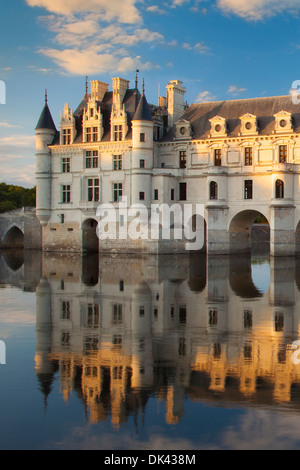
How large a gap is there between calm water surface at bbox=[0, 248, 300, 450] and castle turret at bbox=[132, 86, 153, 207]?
23989mm

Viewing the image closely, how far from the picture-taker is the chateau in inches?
1848

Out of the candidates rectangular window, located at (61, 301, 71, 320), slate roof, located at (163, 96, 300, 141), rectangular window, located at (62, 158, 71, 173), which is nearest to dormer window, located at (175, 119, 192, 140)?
slate roof, located at (163, 96, 300, 141)

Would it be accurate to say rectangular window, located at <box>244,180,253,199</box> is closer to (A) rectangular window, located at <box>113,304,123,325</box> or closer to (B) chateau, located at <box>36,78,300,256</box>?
(B) chateau, located at <box>36,78,300,256</box>

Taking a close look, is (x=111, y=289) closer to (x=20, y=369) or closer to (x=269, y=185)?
(x=20, y=369)

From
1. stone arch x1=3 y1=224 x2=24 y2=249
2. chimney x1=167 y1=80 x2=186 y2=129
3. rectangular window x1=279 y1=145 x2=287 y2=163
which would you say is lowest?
stone arch x1=3 y1=224 x2=24 y2=249

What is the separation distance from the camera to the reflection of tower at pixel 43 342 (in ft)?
39.3

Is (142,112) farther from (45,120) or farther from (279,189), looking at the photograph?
(279,189)

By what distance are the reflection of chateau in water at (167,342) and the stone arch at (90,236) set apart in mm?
24404

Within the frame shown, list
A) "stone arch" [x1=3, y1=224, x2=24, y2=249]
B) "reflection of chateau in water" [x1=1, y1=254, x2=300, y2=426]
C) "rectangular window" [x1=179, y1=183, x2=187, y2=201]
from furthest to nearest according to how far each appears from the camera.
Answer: "stone arch" [x1=3, y1=224, x2=24, y2=249], "rectangular window" [x1=179, y1=183, x2=187, y2=201], "reflection of chateau in water" [x1=1, y1=254, x2=300, y2=426]

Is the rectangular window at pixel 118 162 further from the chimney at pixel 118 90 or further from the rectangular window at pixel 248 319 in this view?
the rectangular window at pixel 248 319

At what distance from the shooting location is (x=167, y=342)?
15359mm

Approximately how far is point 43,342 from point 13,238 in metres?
52.2
